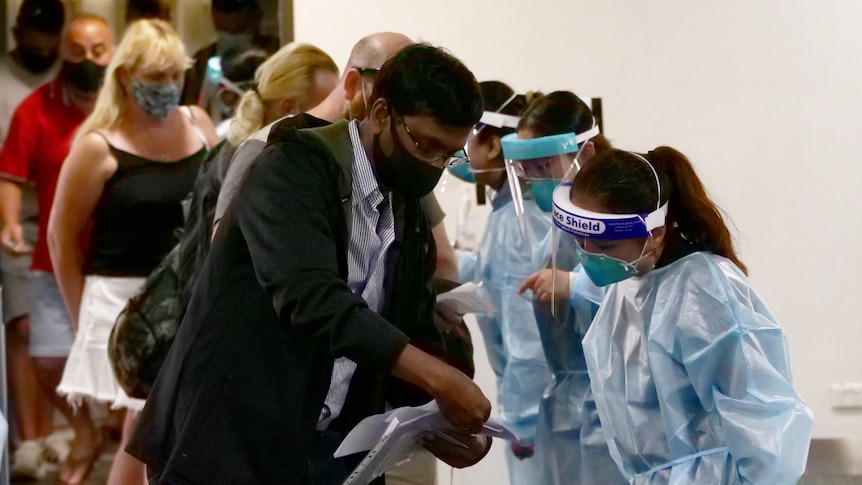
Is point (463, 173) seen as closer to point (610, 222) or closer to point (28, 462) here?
point (610, 222)

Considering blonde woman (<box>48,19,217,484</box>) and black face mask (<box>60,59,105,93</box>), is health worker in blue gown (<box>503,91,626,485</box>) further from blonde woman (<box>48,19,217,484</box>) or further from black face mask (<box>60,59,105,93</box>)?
black face mask (<box>60,59,105,93</box>)

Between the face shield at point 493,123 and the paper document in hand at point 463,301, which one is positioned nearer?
the paper document in hand at point 463,301

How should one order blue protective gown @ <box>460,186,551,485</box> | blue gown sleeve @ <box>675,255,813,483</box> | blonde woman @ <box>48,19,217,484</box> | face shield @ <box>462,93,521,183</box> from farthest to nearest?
blonde woman @ <box>48,19,217,484</box>, face shield @ <box>462,93,521,183</box>, blue protective gown @ <box>460,186,551,485</box>, blue gown sleeve @ <box>675,255,813,483</box>

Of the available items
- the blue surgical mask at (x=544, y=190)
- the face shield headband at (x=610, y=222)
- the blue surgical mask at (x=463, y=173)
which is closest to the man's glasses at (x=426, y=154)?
the face shield headband at (x=610, y=222)

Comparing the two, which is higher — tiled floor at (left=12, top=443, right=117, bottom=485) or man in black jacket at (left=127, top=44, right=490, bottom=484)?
man in black jacket at (left=127, top=44, right=490, bottom=484)

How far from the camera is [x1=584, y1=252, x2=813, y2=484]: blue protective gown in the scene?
156cm

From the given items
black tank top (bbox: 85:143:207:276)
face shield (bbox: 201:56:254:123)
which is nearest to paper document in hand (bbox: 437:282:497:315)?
black tank top (bbox: 85:143:207:276)

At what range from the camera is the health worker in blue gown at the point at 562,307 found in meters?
2.15

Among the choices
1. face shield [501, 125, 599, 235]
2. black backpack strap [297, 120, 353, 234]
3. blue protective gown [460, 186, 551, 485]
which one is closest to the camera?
black backpack strap [297, 120, 353, 234]

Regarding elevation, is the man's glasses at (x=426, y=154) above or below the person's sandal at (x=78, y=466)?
above

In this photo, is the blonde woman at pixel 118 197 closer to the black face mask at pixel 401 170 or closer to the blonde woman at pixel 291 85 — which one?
the blonde woman at pixel 291 85

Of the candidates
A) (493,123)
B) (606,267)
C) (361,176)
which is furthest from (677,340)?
(493,123)

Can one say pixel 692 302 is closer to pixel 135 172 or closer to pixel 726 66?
pixel 135 172

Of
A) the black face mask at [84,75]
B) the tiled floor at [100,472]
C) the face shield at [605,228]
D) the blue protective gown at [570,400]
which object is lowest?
the tiled floor at [100,472]
